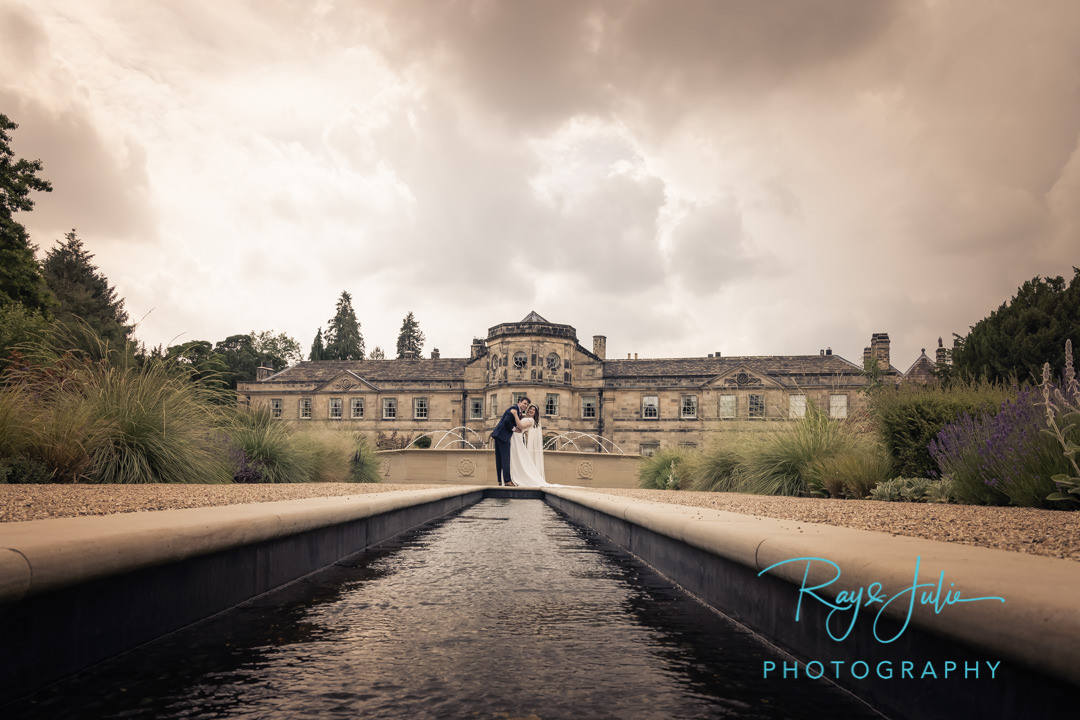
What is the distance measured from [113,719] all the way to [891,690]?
2.20 m

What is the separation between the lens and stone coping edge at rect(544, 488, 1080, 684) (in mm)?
1461

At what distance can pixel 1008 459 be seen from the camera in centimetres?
687

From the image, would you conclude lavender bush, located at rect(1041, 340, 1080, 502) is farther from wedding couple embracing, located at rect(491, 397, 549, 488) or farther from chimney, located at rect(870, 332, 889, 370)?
chimney, located at rect(870, 332, 889, 370)

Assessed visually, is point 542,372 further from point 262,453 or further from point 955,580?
point 955,580

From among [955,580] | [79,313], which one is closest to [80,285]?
[79,313]

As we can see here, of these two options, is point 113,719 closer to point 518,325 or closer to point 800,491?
point 800,491

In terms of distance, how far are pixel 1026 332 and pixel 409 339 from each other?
6946 cm

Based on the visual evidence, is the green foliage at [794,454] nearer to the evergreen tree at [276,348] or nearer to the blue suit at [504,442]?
the blue suit at [504,442]

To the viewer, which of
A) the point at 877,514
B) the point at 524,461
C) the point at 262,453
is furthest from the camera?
the point at 524,461

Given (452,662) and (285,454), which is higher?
(285,454)

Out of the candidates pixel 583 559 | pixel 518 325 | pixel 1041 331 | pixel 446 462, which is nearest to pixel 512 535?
pixel 583 559

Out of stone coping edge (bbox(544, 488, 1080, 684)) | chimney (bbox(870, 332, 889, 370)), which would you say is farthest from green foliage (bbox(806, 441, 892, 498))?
chimney (bbox(870, 332, 889, 370))

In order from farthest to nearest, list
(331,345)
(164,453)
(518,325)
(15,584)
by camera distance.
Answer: (331,345) → (518,325) → (164,453) → (15,584)

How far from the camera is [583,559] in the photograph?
573cm
